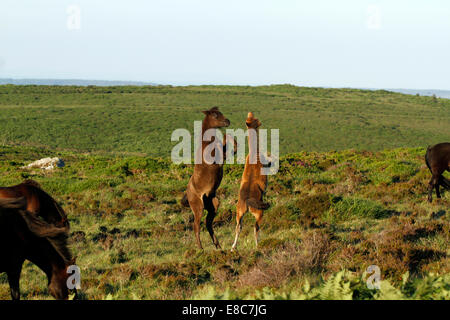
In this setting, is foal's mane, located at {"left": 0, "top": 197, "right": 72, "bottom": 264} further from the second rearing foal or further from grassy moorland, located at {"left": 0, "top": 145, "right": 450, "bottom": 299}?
the second rearing foal

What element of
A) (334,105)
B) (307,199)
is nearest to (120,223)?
(307,199)

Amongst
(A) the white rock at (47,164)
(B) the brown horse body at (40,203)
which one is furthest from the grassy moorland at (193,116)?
(B) the brown horse body at (40,203)

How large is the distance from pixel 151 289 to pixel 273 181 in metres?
10.2

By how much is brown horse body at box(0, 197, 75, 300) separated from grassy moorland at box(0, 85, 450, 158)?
39.6 meters

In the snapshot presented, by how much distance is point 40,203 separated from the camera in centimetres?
707

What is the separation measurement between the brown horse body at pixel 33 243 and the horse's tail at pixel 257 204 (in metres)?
3.72

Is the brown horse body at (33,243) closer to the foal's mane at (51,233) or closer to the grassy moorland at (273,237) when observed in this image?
the foal's mane at (51,233)

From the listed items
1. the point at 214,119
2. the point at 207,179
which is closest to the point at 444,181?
the point at 207,179

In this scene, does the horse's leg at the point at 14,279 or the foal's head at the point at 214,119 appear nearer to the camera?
the horse's leg at the point at 14,279

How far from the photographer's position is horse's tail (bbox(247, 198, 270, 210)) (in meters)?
7.86

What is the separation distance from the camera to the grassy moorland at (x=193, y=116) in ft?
164

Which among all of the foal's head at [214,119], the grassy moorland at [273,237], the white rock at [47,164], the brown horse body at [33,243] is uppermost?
the foal's head at [214,119]

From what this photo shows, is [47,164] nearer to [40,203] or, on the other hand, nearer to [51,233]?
[40,203]

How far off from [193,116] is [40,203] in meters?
54.6
